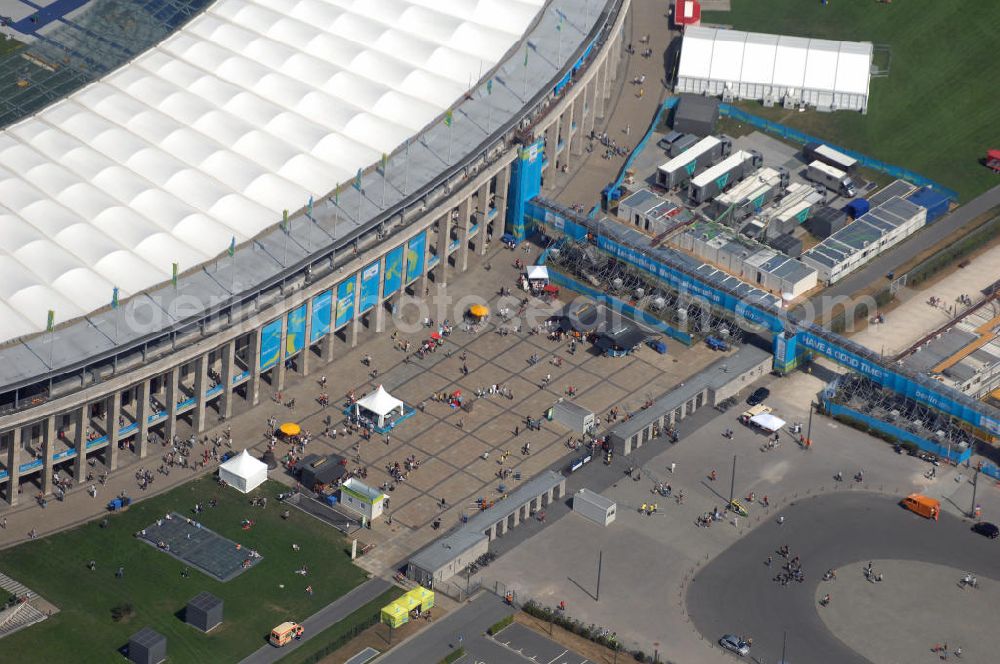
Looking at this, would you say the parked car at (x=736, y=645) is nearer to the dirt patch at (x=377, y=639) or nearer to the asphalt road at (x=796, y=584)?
the asphalt road at (x=796, y=584)

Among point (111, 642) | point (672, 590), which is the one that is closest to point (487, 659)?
point (672, 590)

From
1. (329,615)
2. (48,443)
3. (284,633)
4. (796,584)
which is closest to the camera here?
(284,633)

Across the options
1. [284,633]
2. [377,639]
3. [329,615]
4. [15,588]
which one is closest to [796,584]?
[377,639]

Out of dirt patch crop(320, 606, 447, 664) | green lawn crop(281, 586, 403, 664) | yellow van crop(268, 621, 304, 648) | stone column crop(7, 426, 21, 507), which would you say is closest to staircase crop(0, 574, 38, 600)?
stone column crop(7, 426, 21, 507)

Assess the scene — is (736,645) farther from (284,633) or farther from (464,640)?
(284,633)

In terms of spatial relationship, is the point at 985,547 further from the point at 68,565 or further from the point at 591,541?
the point at 68,565

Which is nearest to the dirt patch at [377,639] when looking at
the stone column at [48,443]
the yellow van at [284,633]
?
the yellow van at [284,633]
